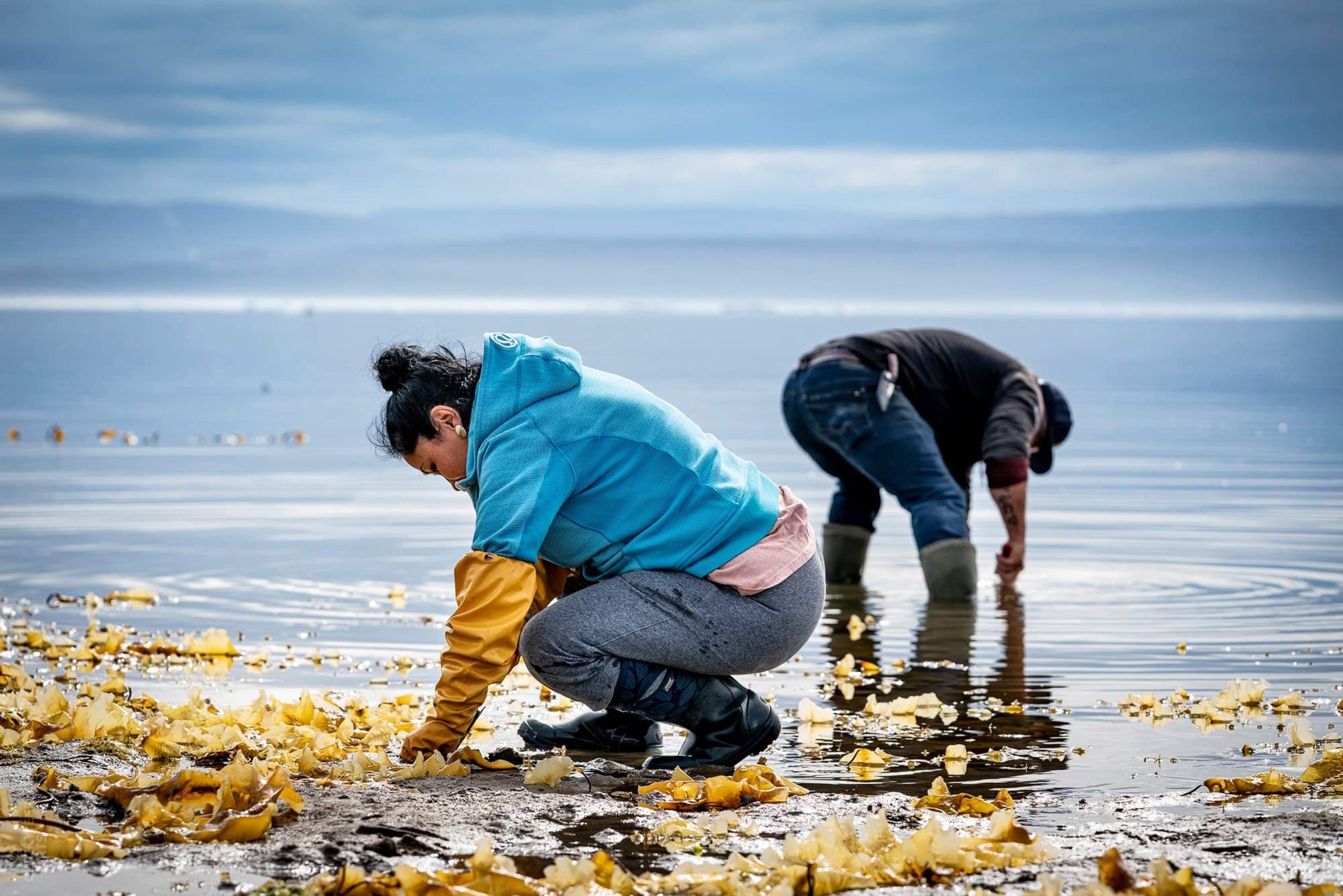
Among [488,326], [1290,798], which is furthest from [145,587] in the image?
[488,326]

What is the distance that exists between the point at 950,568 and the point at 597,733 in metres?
3.15

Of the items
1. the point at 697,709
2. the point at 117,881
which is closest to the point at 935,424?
the point at 697,709

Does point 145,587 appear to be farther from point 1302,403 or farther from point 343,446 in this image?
point 1302,403

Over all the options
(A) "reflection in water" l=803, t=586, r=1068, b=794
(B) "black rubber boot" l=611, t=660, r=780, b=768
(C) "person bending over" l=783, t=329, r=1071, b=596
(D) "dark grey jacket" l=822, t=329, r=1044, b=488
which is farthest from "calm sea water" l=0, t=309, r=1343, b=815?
(D) "dark grey jacket" l=822, t=329, r=1044, b=488

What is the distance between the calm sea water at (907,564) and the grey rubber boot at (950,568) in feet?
0.44

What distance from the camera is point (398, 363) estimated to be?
4562mm

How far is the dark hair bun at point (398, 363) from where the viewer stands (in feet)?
14.9

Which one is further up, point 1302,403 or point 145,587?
point 1302,403

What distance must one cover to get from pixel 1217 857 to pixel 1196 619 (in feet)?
12.6

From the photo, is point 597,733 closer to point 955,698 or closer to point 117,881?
point 955,698

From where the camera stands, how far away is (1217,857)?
12.0 ft

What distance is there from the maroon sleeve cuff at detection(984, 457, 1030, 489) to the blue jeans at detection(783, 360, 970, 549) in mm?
177

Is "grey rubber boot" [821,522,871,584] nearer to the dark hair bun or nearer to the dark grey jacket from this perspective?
the dark grey jacket

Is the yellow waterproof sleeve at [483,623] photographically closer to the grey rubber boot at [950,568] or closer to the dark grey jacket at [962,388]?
the grey rubber boot at [950,568]
